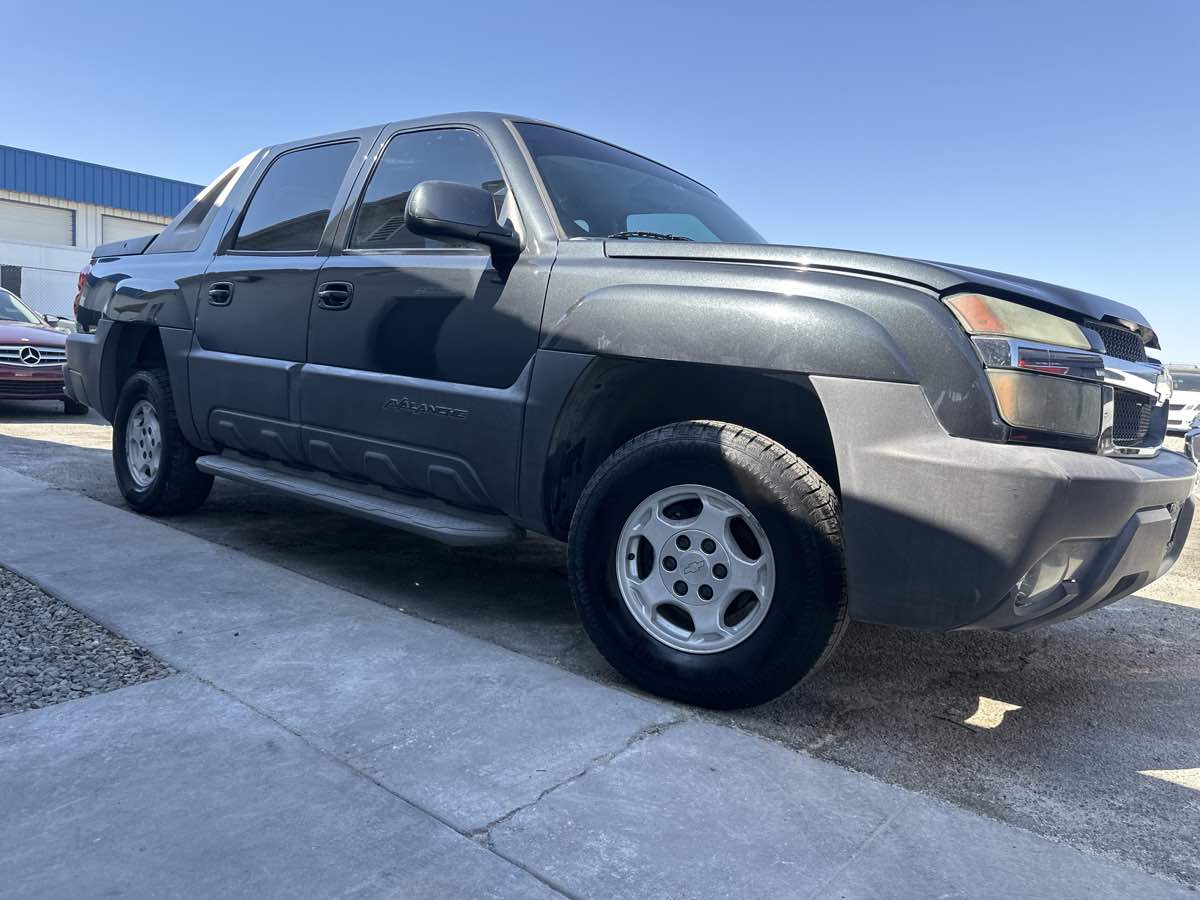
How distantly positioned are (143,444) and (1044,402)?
171 inches

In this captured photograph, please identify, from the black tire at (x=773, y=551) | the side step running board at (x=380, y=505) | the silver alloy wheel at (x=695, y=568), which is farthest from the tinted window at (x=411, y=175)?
the silver alloy wheel at (x=695, y=568)

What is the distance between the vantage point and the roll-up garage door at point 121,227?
37188 millimetres

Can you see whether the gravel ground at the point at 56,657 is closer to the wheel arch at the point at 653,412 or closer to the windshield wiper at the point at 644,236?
the wheel arch at the point at 653,412

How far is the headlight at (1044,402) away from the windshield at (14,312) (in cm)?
1126

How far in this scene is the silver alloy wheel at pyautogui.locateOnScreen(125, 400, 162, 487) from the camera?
4.64m

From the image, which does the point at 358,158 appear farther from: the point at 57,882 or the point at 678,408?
the point at 57,882

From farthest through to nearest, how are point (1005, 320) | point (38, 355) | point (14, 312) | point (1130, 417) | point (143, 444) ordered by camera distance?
point (14, 312)
point (38, 355)
point (143, 444)
point (1130, 417)
point (1005, 320)

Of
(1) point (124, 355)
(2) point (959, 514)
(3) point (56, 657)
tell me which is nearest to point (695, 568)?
(2) point (959, 514)

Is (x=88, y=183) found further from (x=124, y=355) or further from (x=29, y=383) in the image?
(x=124, y=355)

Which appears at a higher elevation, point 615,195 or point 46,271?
point 615,195

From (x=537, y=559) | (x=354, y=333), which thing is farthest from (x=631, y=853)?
(x=537, y=559)

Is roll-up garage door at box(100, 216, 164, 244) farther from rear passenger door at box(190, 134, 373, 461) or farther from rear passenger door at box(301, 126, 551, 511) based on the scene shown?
rear passenger door at box(301, 126, 551, 511)

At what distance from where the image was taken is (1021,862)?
1.83 meters

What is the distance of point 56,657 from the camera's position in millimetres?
2664
